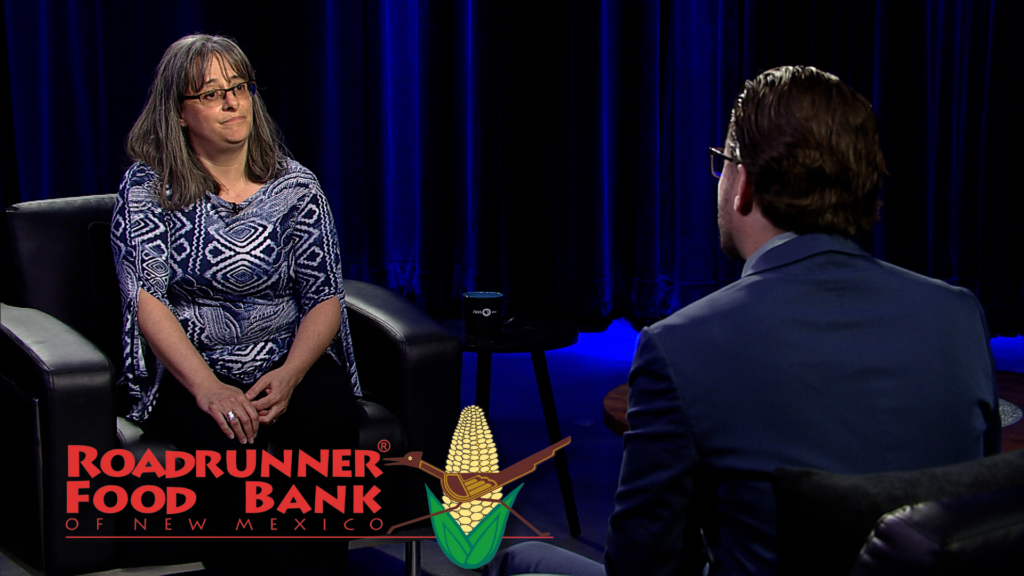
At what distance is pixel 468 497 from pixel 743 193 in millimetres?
1034

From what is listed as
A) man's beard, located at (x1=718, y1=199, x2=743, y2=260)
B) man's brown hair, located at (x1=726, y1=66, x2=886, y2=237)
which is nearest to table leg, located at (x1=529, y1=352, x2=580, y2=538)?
man's beard, located at (x1=718, y1=199, x2=743, y2=260)

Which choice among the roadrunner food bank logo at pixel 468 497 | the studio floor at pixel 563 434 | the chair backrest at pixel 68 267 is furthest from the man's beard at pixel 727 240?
the chair backrest at pixel 68 267

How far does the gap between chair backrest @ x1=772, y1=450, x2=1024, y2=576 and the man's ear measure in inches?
11.5

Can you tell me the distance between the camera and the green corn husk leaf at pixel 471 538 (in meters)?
1.71

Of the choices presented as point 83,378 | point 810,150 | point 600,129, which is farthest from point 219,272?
point 600,129

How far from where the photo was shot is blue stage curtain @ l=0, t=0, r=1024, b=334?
11.4 feet

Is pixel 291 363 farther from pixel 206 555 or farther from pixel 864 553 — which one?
pixel 864 553

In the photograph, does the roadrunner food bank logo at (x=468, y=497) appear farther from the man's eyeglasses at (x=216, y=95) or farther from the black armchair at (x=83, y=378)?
the man's eyeglasses at (x=216, y=95)

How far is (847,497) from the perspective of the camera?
24.2 inches

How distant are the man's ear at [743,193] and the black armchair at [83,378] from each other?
947 millimetres

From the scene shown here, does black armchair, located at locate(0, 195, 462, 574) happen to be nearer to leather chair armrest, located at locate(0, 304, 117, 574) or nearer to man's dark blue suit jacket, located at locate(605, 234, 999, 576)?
leather chair armrest, located at locate(0, 304, 117, 574)

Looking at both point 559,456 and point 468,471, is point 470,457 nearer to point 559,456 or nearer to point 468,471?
point 468,471

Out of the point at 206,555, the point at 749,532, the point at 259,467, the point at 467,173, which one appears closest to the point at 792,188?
the point at 749,532

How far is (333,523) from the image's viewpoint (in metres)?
1.53
